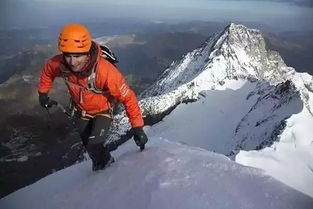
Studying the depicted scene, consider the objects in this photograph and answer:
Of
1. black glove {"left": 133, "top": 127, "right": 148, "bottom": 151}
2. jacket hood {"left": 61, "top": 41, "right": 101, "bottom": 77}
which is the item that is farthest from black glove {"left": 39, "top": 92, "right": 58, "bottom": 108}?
black glove {"left": 133, "top": 127, "right": 148, "bottom": 151}

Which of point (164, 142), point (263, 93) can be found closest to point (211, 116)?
point (263, 93)

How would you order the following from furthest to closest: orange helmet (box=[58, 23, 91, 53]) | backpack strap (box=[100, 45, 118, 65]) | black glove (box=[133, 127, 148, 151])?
1. black glove (box=[133, 127, 148, 151])
2. backpack strap (box=[100, 45, 118, 65])
3. orange helmet (box=[58, 23, 91, 53])

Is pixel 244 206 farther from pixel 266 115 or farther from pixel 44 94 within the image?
pixel 266 115

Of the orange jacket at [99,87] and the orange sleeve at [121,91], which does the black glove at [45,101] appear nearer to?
the orange jacket at [99,87]

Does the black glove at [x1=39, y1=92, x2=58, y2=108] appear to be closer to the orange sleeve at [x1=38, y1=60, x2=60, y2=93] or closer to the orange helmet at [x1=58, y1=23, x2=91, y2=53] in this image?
the orange sleeve at [x1=38, y1=60, x2=60, y2=93]

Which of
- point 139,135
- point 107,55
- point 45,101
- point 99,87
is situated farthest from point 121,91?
point 45,101

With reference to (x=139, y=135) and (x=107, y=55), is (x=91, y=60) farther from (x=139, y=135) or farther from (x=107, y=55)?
(x=139, y=135)

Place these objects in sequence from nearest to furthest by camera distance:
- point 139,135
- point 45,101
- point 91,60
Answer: point 91,60, point 139,135, point 45,101
